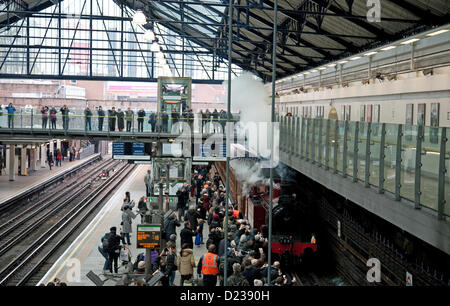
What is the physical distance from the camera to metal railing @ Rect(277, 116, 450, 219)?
6.95 m

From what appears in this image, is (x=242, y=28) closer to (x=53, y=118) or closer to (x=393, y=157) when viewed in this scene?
(x=53, y=118)

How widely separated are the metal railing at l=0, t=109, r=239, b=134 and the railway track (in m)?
4.31

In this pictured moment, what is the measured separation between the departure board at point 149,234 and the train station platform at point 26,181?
1817 centimetres

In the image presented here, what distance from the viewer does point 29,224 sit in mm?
25578

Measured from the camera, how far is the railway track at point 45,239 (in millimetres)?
17766

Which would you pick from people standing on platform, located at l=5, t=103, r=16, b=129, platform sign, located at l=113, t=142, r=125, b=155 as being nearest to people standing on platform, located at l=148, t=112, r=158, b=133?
platform sign, located at l=113, t=142, r=125, b=155

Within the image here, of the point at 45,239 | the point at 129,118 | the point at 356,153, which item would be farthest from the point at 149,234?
the point at 129,118

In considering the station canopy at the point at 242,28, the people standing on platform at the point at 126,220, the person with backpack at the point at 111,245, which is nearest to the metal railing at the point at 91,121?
the station canopy at the point at 242,28

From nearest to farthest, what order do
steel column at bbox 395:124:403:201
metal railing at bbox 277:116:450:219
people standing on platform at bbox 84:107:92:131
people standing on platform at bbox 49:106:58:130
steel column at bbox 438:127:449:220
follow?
steel column at bbox 438:127:449:220
metal railing at bbox 277:116:450:219
steel column at bbox 395:124:403:201
people standing on platform at bbox 84:107:92:131
people standing on platform at bbox 49:106:58:130

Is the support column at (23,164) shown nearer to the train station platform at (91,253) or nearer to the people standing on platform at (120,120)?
the train station platform at (91,253)

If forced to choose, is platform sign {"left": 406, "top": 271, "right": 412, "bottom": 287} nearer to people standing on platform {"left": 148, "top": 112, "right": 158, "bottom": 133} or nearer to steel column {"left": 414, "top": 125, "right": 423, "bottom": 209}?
steel column {"left": 414, "top": 125, "right": 423, "bottom": 209}

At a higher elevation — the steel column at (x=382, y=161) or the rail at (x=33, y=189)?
the steel column at (x=382, y=161)

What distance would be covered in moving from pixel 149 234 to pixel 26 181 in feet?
87.9

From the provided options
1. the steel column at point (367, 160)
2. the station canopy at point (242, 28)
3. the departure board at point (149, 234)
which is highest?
the station canopy at point (242, 28)
